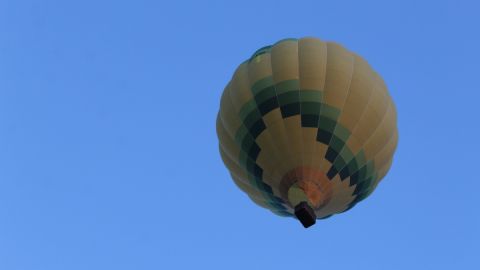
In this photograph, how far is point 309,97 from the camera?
15703mm

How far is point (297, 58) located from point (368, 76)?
1.94 m

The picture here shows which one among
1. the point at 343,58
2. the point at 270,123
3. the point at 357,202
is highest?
the point at 343,58

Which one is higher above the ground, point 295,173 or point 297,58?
point 297,58

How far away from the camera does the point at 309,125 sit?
1556cm

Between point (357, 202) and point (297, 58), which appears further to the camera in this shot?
point (357, 202)

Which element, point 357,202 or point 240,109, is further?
point 357,202

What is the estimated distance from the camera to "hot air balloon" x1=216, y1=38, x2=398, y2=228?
15.5m

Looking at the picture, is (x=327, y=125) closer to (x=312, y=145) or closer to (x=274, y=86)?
(x=312, y=145)

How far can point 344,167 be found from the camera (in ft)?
51.8

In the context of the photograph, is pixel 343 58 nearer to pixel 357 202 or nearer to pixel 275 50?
pixel 275 50

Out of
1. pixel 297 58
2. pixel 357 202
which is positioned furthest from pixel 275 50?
pixel 357 202

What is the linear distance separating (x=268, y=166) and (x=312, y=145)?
1264 mm

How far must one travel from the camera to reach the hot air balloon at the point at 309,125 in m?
15.5

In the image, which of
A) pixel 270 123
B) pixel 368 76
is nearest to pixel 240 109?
pixel 270 123
